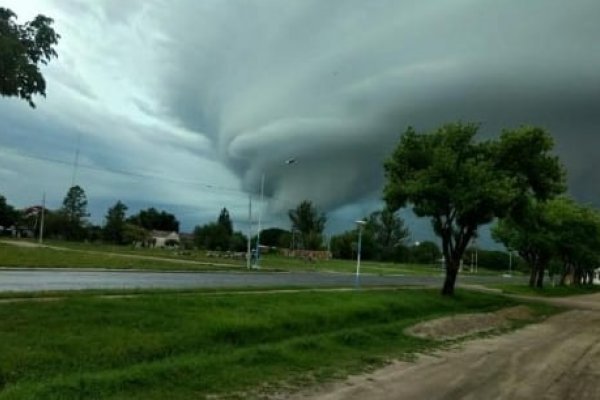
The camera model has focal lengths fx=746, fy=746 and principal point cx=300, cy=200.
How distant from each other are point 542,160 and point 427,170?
6604 millimetres

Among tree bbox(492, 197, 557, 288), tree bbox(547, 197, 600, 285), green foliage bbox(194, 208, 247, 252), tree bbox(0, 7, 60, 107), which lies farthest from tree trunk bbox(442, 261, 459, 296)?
green foliage bbox(194, 208, 247, 252)

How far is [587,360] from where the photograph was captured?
19.2 metres

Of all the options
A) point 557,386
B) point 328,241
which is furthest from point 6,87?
point 328,241

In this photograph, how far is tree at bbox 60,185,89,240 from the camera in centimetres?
15312

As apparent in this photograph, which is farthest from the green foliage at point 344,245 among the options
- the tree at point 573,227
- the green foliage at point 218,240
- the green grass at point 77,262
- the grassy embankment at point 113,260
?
the green grass at point 77,262

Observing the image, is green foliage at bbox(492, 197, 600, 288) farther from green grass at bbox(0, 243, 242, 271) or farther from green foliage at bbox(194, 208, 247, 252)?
green foliage at bbox(194, 208, 247, 252)

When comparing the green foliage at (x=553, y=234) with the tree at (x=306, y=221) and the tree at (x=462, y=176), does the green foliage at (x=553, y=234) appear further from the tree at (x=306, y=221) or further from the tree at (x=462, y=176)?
the tree at (x=306, y=221)

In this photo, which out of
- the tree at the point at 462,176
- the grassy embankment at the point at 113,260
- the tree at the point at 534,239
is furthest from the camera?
the tree at the point at 534,239

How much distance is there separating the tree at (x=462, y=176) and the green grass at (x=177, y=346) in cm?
1492

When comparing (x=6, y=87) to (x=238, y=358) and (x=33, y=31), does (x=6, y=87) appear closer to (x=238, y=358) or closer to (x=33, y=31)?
(x=33, y=31)

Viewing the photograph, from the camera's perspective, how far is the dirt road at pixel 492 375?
42.4ft

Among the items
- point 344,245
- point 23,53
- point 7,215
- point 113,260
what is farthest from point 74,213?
point 23,53

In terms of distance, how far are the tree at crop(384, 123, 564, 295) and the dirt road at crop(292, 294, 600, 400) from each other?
14.2m

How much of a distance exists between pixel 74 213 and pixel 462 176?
482 feet
